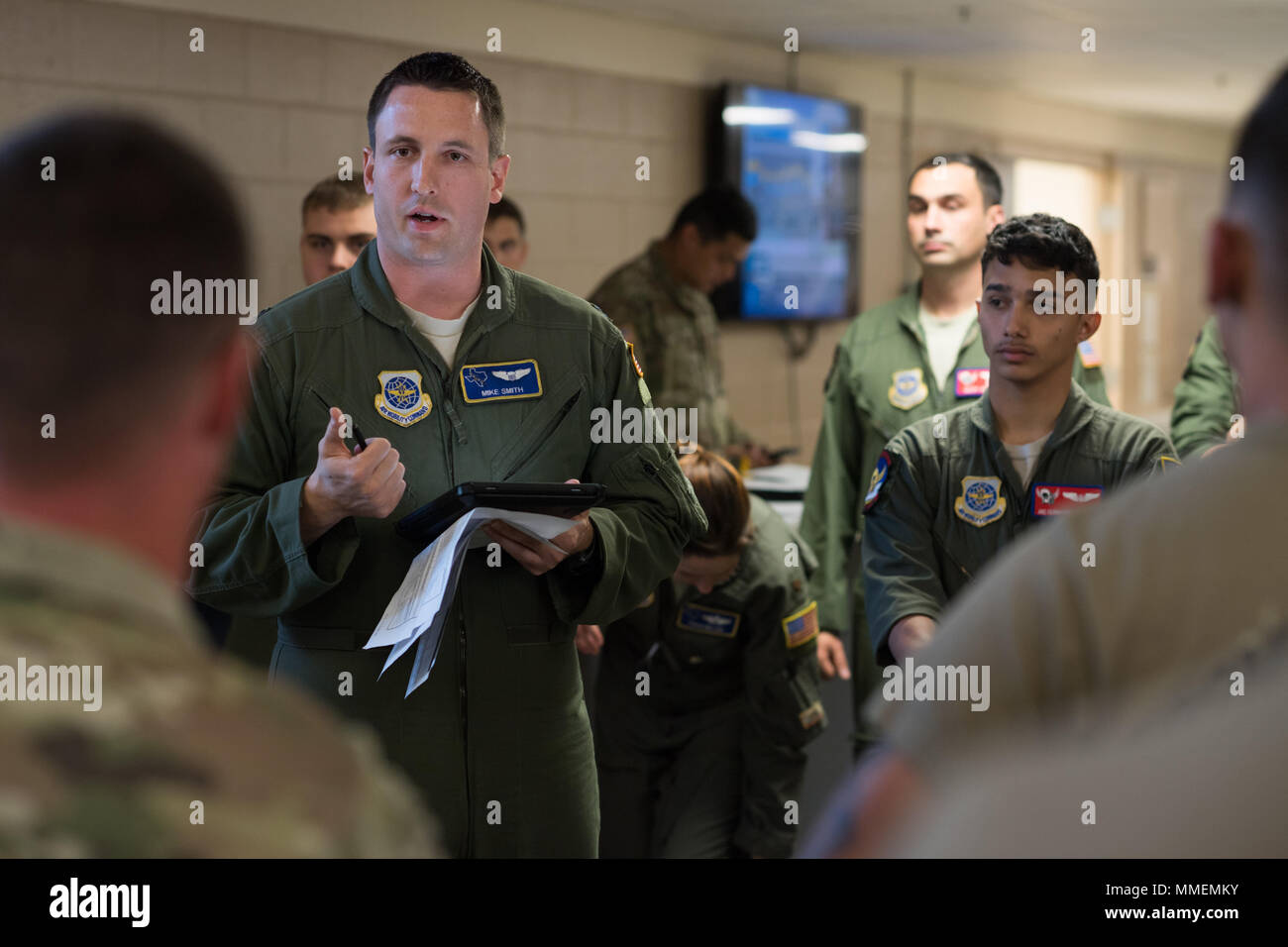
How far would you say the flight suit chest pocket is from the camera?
8.98 feet

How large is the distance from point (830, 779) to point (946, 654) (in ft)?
8.44

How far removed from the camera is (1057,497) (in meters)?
1.97

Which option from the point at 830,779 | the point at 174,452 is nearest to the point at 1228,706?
the point at 174,452

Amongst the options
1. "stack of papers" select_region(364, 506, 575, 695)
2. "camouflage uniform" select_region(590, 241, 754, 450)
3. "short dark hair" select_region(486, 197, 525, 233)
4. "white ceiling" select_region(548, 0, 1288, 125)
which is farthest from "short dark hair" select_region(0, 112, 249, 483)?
"white ceiling" select_region(548, 0, 1288, 125)

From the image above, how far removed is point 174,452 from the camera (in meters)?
0.70

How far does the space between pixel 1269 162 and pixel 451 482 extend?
1.20 metres

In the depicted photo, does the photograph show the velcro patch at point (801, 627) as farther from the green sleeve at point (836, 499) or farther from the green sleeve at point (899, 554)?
the green sleeve at point (899, 554)

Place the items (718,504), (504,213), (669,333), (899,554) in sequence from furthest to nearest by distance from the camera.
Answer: (669,333) → (504,213) → (718,504) → (899,554)

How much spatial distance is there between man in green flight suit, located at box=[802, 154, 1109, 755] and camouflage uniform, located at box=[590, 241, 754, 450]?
131 cm

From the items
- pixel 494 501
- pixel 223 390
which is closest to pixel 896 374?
pixel 494 501

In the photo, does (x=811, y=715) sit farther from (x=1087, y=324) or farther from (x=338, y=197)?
(x=338, y=197)

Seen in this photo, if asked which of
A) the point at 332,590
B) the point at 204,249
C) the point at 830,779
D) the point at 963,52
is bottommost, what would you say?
the point at 830,779

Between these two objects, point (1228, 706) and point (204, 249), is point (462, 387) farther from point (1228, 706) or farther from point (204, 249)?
point (1228, 706)

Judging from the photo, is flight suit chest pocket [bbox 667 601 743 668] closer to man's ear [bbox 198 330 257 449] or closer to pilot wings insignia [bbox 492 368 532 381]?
pilot wings insignia [bbox 492 368 532 381]
